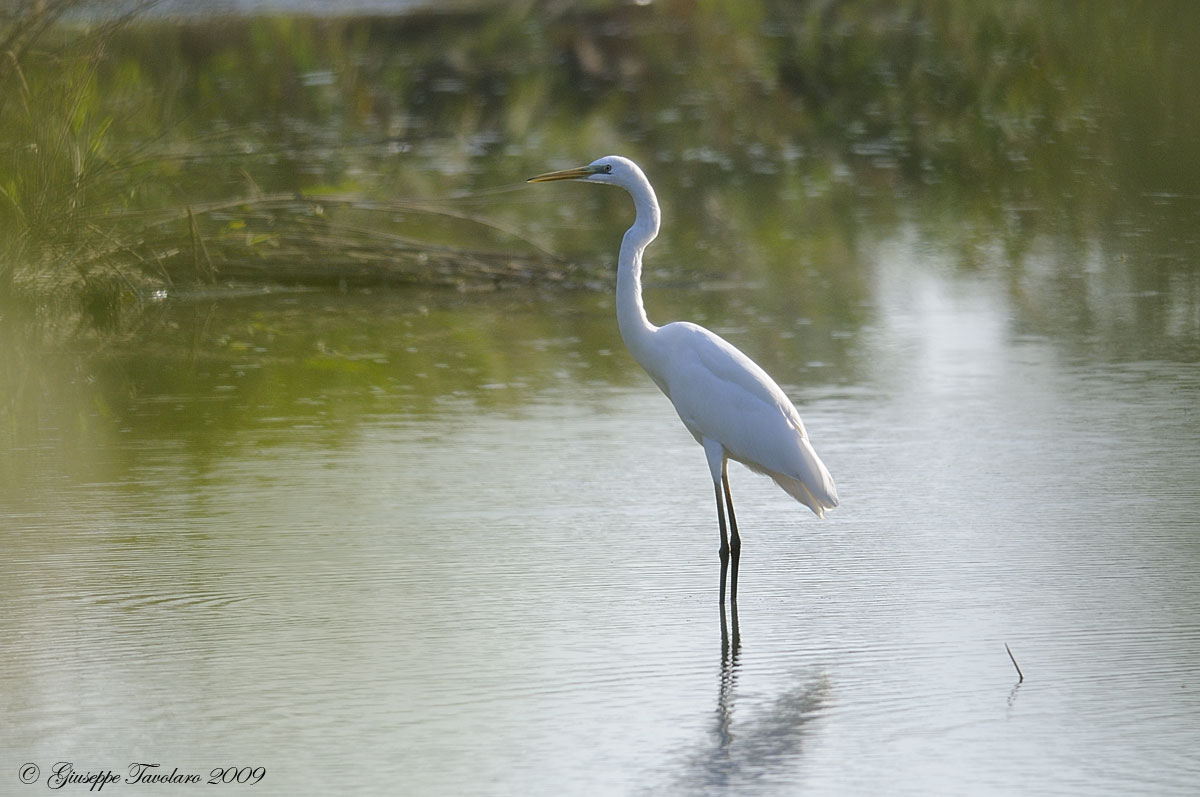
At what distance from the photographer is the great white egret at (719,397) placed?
16.3 feet

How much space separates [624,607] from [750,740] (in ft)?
3.13

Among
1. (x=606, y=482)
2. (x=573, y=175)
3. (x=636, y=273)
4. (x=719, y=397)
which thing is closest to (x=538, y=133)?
(x=606, y=482)

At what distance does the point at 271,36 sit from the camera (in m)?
21.1

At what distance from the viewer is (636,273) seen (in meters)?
5.51

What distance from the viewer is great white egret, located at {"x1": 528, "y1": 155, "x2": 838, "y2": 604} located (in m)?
4.96

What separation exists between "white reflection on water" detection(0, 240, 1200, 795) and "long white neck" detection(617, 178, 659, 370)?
592 mm

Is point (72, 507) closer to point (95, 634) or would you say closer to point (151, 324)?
point (95, 634)

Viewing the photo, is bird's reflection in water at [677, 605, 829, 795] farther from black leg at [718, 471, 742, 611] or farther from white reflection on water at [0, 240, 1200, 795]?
black leg at [718, 471, 742, 611]

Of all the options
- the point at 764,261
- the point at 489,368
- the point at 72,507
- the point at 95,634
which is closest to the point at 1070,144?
the point at 764,261

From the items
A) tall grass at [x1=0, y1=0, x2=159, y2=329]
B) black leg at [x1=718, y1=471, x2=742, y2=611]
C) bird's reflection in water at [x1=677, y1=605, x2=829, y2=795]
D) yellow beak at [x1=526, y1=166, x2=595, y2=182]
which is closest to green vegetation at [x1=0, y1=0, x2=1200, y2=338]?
tall grass at [x1=0, y1=0, x2=159, y2=329]

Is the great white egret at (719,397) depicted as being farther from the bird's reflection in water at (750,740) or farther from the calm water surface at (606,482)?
the bird's reflection in water at (750,740)

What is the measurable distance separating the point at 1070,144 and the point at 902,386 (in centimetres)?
683

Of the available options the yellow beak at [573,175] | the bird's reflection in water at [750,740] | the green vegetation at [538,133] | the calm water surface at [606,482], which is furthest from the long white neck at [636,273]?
the green vegetation at [538,133]

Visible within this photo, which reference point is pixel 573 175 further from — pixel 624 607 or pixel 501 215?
pixel 501 215
